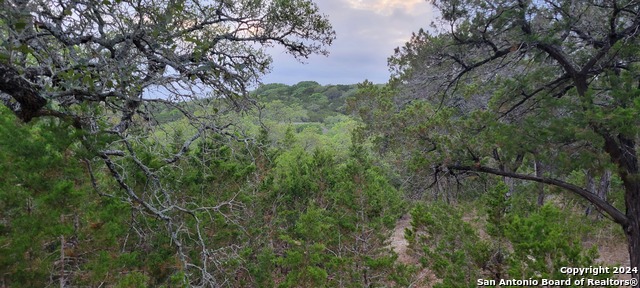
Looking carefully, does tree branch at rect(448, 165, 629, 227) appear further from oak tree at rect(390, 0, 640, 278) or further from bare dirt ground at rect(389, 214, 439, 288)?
bare dirt ground at rect(389, 214, 439, 288)

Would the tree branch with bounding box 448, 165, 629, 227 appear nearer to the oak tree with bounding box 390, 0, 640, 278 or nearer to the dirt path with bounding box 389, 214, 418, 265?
the oak tree with bounding box 390, 0, 640, 278

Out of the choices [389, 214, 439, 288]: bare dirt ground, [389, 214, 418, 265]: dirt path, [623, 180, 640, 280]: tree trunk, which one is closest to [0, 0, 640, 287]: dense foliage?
[623, 180, 640, 280]: tree trunk

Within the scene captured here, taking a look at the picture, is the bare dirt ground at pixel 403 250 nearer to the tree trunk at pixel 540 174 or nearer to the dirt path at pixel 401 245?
the dirt path at pixel 401 245

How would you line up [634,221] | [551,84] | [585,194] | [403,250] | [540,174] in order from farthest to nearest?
[403,250] → [540,174] → [551,84] → [585,194] → [634,221]

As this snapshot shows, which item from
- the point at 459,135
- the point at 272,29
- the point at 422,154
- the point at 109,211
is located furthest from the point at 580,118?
the point at 109,211

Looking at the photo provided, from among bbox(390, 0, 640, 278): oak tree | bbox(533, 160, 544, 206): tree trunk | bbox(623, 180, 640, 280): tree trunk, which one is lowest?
bbox(623, 180, 640, 280): tree trunk

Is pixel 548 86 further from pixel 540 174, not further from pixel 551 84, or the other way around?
pixel 540 174

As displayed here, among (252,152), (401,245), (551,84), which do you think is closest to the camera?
(252,152)

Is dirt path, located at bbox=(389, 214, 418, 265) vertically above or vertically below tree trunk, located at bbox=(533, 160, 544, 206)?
below

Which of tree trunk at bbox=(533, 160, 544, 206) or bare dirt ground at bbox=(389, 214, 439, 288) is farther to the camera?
tree trunk at bbox=(533, 160, 544, 206)

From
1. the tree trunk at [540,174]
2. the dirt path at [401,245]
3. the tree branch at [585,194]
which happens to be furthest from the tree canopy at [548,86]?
the dirt path at [401,245]

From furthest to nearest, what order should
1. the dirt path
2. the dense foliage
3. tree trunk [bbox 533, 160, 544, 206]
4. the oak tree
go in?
the dirt path
tree trunk [bbox 533, 160, 544, 206]
the oak tree
the dense foliage

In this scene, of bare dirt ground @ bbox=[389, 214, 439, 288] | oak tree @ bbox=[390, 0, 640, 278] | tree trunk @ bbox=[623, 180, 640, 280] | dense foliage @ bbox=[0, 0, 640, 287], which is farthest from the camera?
bare dirt ground @ bbox=[389, 214, 439, 288]

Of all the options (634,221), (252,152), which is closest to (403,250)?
(634,221)
